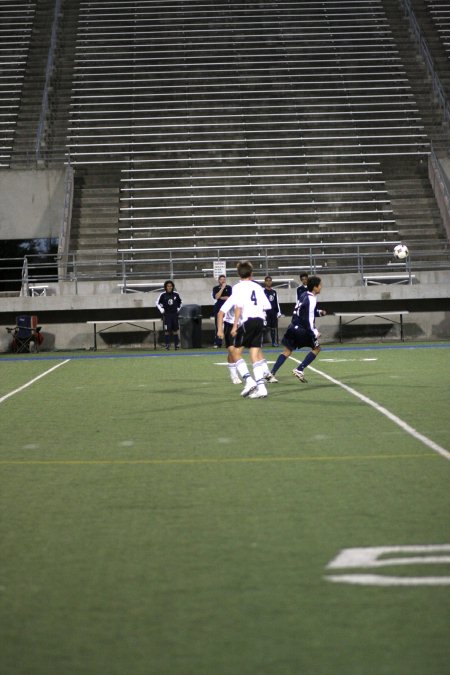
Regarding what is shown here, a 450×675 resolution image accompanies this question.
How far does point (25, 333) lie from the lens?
3089 centimetres

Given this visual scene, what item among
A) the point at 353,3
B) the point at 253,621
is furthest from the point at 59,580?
the point at 353,3

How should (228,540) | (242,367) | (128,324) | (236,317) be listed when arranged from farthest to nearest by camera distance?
→ (128,324) < (242,367) < (236,317) < (228,540)

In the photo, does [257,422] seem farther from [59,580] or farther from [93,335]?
[93,335]

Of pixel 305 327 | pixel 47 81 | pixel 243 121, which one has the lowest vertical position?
pixel 305 327

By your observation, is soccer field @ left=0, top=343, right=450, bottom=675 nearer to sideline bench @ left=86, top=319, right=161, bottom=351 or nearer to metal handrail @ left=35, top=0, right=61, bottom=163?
sideline bench @ left=86, top=319, right=161, bottom=351

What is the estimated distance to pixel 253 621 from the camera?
4598 mm

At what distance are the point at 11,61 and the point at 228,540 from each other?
134 feet

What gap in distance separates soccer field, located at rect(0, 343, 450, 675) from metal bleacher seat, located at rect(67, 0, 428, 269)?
2308 cm

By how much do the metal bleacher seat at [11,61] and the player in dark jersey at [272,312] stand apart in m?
13.0

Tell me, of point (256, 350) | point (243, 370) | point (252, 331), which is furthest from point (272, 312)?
point (256, 350)

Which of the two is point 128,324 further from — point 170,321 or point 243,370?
point 243,370

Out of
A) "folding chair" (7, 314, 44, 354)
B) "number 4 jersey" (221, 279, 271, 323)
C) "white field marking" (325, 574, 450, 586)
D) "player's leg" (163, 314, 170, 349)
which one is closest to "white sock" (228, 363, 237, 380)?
"number 4 jersey" (221, 279, 271, 323)

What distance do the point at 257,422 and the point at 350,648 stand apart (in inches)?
305

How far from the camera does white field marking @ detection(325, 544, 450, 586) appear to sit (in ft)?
16.9
